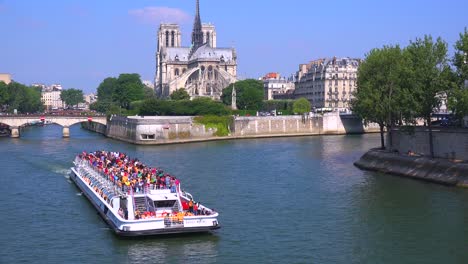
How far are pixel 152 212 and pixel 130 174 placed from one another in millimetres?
7126

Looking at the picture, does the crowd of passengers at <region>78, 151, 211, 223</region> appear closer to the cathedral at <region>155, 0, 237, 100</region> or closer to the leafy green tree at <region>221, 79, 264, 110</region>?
the leafy green tree at <region>221, 79, 264, 110</region>

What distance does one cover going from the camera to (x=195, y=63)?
11619 centimetres

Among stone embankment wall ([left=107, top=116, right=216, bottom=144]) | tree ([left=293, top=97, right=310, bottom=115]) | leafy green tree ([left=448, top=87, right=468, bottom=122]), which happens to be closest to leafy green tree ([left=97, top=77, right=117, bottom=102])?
tree ([left=293, top=97, right=310, bottom=115])

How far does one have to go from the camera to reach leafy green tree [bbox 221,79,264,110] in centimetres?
9688

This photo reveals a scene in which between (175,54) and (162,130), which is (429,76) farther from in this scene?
(175,54)

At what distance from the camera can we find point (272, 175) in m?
39.7

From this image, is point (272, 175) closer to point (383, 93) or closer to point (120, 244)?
point (383, 93)

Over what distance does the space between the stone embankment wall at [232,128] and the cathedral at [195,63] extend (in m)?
25.9

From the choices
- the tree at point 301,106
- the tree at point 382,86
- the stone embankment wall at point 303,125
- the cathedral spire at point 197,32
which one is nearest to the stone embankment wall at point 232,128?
the stone embankment wall at point 303,125

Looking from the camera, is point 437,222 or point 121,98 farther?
point 121,98

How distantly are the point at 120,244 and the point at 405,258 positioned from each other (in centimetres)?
950

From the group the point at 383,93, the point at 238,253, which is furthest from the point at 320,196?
the point at 383,93

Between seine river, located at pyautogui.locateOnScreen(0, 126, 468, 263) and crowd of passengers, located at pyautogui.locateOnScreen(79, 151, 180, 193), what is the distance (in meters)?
1.85

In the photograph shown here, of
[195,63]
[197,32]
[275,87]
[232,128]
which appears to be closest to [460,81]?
[232,128]
